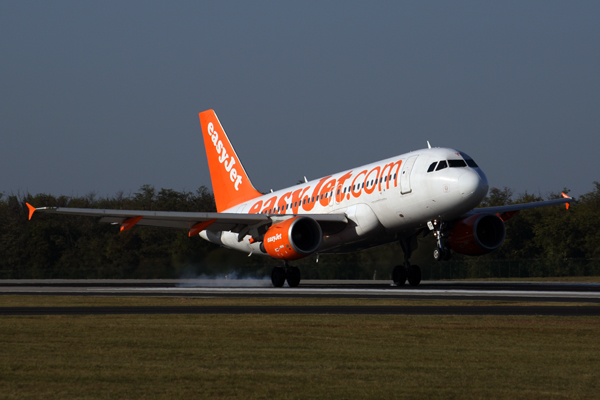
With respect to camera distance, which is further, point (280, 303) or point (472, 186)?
point (472, 186)

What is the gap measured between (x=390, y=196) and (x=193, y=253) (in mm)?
18736

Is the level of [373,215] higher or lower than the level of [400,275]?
higher

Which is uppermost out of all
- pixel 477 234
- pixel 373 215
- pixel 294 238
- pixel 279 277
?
pixel 373 215

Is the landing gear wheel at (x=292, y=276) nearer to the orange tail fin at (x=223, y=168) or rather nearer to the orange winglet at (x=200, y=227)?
the orange winglet at (x=200, y=227)

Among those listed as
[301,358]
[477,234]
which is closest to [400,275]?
[477,234]

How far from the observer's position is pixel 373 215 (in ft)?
103

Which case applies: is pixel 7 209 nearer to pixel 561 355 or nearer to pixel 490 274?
pixel 490 274

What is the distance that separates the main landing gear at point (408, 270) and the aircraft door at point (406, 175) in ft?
17.4

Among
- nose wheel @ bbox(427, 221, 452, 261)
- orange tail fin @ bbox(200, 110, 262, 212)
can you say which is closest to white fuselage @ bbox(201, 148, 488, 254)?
nose wheel @ bbox(427, 221, 452, 261)

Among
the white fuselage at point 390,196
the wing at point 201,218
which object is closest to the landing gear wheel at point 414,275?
the white fuselage at point 390,196

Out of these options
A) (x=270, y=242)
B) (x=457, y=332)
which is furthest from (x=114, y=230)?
(x=457, y=332)

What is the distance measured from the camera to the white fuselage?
2823cm

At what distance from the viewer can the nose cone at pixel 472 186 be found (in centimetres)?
2767

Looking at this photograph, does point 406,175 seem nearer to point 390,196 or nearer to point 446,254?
point 390,196
